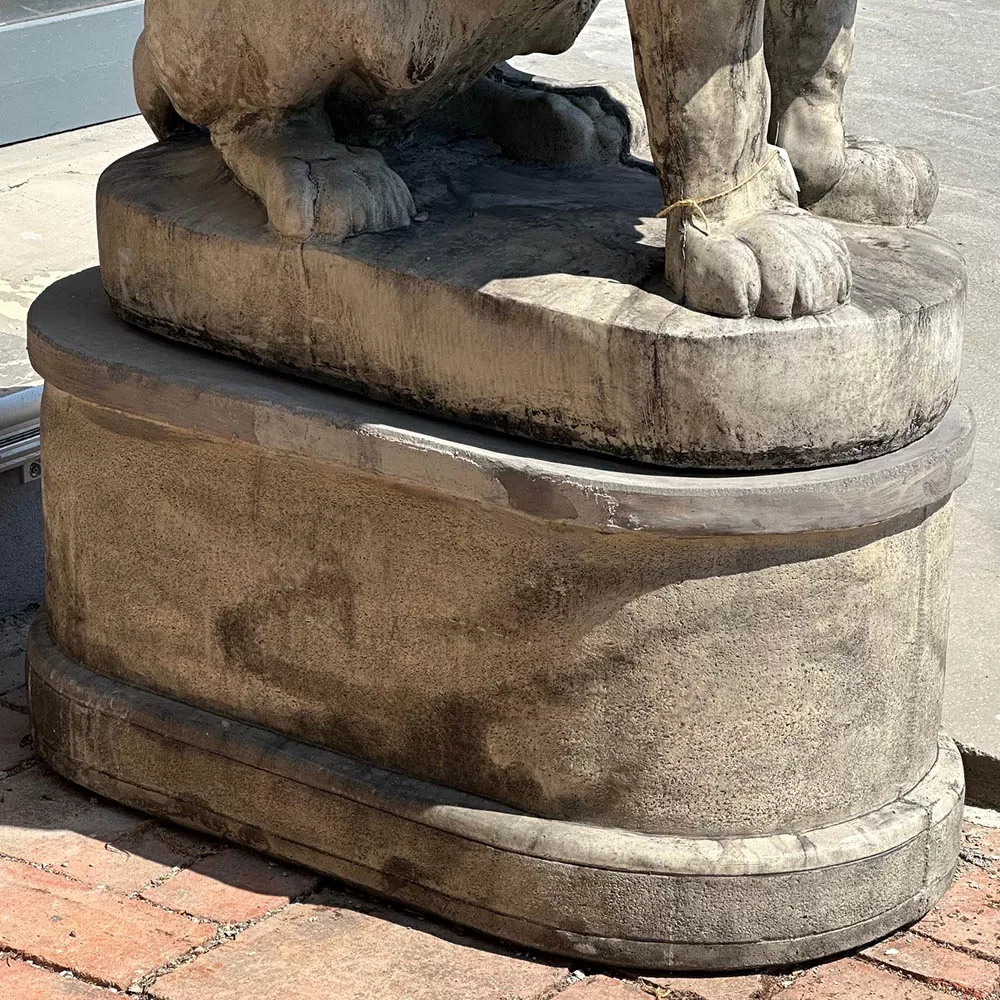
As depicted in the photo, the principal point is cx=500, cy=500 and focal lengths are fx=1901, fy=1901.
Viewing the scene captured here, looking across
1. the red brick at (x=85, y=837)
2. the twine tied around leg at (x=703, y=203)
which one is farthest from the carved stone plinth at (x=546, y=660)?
the twine tied around leg at (x=703, y=203)

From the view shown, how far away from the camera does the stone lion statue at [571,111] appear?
94.0 inches

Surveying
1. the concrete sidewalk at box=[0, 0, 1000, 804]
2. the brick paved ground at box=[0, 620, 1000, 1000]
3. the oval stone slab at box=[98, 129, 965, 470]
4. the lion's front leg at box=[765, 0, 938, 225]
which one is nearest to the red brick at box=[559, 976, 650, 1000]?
the brick paved ground at box=[0, 620, 1000, 1000]

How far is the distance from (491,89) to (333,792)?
118cm

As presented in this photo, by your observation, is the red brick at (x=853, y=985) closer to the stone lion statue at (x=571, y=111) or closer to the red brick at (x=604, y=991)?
the red brick at (x=604, y=991)

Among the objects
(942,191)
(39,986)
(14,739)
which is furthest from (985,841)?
(942,191)

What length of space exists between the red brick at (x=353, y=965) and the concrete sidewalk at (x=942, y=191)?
0.93m

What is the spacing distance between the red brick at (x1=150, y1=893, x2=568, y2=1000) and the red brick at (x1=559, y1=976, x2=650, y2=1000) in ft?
0.10

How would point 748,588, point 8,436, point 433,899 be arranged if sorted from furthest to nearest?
1. point 8,436
2. point 433,899
3. point 748,588

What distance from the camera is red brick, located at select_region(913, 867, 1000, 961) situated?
261 centimetres

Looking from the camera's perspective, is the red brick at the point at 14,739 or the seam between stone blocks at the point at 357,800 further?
the red brick at the point at 14,739

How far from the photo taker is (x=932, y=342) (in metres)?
2.42

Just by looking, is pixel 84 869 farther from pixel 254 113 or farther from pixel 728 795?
pixel 254 113

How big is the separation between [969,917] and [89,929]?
122 cm

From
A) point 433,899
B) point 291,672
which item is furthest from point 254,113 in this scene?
point 433,899
